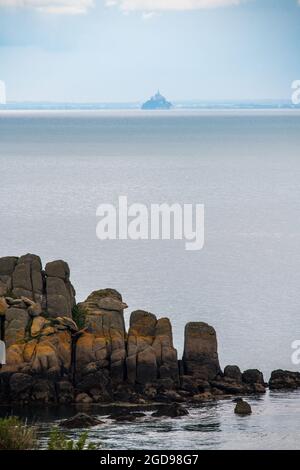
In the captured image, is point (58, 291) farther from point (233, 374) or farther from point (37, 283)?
point (233, 374)

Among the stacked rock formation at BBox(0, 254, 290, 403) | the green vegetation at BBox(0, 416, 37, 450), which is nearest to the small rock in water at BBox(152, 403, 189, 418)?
the stacked rock formation at BBox(0, 254, 290, 403)

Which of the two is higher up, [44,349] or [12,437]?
[44,349]

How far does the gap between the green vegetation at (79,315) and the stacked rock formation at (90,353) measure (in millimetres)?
53

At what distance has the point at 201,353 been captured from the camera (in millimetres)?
105312

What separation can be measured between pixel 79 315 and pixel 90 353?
428cm

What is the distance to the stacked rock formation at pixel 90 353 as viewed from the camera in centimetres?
10138

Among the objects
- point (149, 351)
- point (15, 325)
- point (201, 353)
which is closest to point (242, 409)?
point (201, 353)

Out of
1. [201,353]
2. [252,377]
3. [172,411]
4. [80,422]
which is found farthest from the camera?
[252,377]

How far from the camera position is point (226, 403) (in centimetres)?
10181

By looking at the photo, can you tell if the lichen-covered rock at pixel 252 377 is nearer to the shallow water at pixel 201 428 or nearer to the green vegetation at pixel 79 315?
the shallow water at pixel 201 428

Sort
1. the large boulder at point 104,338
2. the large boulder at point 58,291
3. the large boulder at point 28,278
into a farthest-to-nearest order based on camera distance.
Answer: the large boulder at point 28,278 → the large boulder at point 58,291 → the large boulder at point 104,338

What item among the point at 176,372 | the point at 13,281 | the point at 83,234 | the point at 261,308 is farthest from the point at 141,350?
the point at 83,234

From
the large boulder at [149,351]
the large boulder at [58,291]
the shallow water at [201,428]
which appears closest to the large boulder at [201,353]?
the large boulder at [149,351]

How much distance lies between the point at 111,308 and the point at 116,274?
46.2 meters
